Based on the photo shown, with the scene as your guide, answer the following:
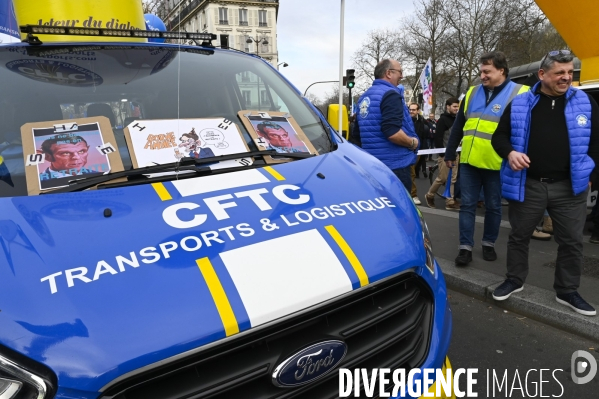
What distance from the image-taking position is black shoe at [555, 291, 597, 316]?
10.3 feet

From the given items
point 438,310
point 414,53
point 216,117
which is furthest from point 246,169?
point 414,53

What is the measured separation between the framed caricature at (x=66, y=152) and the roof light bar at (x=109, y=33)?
78 centimetres

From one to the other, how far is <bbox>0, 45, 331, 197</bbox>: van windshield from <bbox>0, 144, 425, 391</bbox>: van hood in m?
0.39

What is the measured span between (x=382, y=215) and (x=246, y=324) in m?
0.80

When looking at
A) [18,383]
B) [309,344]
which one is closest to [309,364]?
[309,344]

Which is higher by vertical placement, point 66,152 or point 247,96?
point 247,96

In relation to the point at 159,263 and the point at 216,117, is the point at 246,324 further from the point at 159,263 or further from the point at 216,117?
the point at 216,117

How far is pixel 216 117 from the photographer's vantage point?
235 centimetres

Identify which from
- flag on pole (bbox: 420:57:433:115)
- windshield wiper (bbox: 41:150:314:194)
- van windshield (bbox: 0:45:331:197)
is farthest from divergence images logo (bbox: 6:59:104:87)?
flag on pole (bbox: 420:57:433:115)

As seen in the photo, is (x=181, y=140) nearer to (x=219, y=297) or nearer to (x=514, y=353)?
(x=219, y=297)

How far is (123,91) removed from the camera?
7.60ft

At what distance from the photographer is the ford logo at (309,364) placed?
1.29 metres

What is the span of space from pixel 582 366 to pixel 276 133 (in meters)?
2.41

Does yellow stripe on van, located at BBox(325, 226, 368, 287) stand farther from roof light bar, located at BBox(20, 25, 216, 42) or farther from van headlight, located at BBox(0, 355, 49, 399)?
roof light bar, located at BBox(20, 25, 216, 42)
